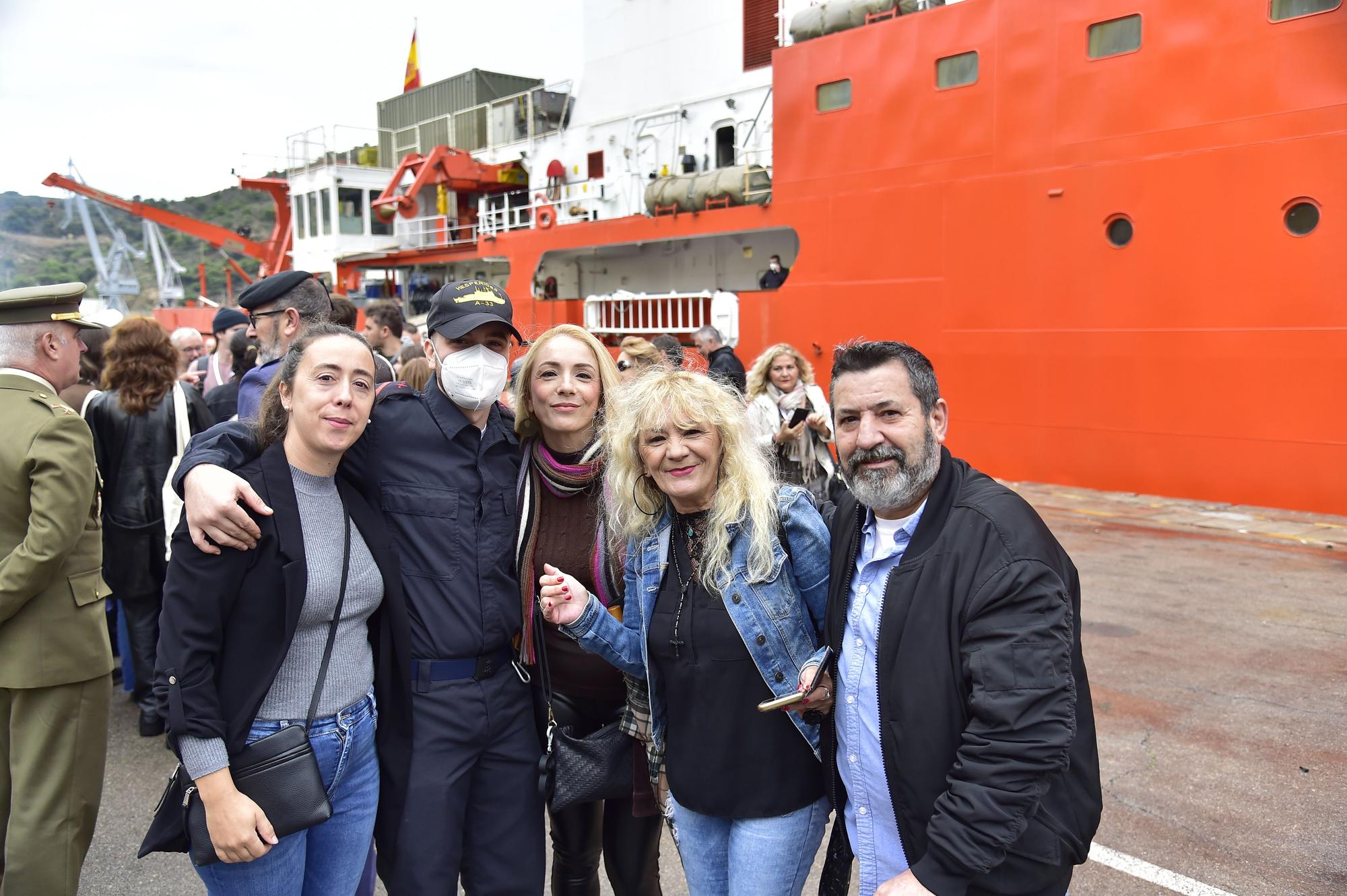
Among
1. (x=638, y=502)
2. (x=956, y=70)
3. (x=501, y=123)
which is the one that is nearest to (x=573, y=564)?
(x=638, y=502)

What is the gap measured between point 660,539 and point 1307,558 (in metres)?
6.74

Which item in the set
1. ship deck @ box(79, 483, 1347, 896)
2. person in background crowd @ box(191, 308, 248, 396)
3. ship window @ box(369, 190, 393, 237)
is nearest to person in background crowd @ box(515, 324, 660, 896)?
ship deck @ box(79, 483, 1347, 896)

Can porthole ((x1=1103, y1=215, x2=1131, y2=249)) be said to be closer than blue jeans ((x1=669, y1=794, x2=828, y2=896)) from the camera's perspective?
No

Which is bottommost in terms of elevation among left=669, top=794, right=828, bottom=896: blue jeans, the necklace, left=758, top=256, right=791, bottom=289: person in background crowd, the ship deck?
the ship deck

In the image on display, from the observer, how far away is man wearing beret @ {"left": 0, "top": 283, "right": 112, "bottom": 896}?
8.36ft

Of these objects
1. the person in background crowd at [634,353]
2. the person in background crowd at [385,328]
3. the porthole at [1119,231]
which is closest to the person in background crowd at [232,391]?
the person in background crowd at [385,328]

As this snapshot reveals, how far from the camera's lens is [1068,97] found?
9.58 metres

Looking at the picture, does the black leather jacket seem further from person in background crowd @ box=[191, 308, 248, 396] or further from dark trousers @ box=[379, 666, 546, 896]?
dark trousers @ box=[379, 666, 546, 896]

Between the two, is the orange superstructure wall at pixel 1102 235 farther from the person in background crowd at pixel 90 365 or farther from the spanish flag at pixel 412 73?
the spanish flag at pixel 412 73

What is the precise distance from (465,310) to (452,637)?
2.90 ft

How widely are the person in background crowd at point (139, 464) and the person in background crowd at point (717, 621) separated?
3.19 meters

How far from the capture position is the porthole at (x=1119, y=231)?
367 inches

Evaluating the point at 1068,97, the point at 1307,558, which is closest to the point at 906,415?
the point at 1307,558

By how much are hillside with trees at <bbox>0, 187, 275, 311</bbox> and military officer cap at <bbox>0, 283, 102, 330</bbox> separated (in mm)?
40031
